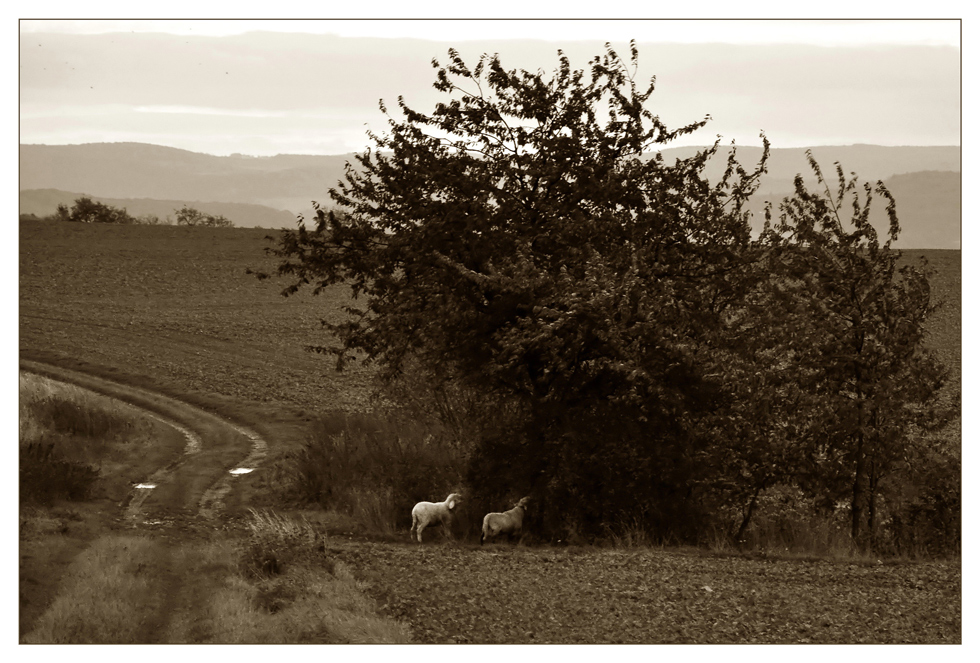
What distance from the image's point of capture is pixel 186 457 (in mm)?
21844

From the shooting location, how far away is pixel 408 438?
22.5 meters

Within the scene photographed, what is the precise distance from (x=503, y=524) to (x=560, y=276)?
15.0 ft

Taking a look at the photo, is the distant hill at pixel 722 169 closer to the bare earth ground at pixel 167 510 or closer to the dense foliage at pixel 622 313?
the dense foliage at pixel 622 313

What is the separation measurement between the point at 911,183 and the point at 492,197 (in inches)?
305

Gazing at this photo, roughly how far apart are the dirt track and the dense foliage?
4.52m

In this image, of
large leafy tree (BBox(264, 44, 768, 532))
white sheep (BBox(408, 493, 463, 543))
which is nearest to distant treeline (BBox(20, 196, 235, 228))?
large leafy tree (BBox(264, 44, 768, 532))

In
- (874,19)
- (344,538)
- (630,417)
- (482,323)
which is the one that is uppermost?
(874,19)

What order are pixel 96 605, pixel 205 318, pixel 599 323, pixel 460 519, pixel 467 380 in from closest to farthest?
pixel 96 605
pixel 599 323
pixel 460 519
pixel 467 380
pixel 205 318

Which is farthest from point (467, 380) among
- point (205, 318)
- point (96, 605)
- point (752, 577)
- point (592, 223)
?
point (205, 318)

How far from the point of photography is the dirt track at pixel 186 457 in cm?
1772

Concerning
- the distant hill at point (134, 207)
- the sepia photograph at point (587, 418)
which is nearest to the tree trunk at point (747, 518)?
the sepia photograph at point (587, 418)

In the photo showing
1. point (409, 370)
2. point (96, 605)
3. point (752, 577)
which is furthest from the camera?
point (409, 370)

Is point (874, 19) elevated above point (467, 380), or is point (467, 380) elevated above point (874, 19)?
point (874, 19)

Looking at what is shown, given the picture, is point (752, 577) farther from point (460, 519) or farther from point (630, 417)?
point (460, 519)
